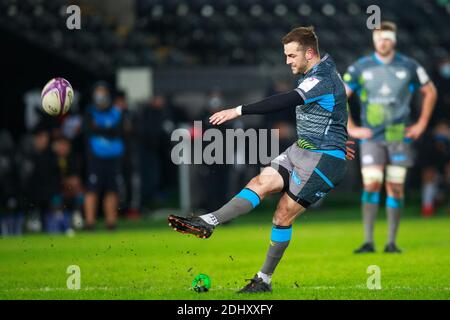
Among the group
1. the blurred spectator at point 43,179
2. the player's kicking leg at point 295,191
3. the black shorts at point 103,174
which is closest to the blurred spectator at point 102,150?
the black shorts at point 103,174

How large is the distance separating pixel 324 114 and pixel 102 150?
889 centimetres

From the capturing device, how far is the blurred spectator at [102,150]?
16.9 m

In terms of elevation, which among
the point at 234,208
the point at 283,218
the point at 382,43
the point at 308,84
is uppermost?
the point at 382,43

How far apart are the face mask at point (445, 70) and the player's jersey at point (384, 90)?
9947 mm

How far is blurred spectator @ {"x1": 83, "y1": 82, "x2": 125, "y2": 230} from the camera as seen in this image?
664 inches

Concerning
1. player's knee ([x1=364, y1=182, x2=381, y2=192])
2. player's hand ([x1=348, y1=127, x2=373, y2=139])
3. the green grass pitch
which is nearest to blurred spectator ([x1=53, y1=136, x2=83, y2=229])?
the green grass pitch

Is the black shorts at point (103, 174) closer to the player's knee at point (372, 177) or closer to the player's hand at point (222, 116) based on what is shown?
the player's knee at point (372, 177)

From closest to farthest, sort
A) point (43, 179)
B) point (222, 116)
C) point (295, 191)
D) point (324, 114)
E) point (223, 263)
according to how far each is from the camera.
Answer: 1. point (222, 116)
2. point (295, 191)
3. point (324, 114)
4. point (223, 263)
5. point (43, 179)

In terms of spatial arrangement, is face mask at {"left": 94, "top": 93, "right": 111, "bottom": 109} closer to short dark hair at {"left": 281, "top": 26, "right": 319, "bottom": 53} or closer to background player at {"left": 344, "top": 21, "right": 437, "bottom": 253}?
background player at {"left": 344, "top": 21, "right": 437, "bottom": 253}

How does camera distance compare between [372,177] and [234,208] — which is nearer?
[234,208]

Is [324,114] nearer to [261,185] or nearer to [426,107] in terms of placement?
[261,185]

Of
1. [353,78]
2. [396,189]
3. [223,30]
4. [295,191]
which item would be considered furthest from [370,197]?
[223,30]

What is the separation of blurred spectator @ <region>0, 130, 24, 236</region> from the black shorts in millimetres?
1300

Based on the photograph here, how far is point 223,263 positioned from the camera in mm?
11352
